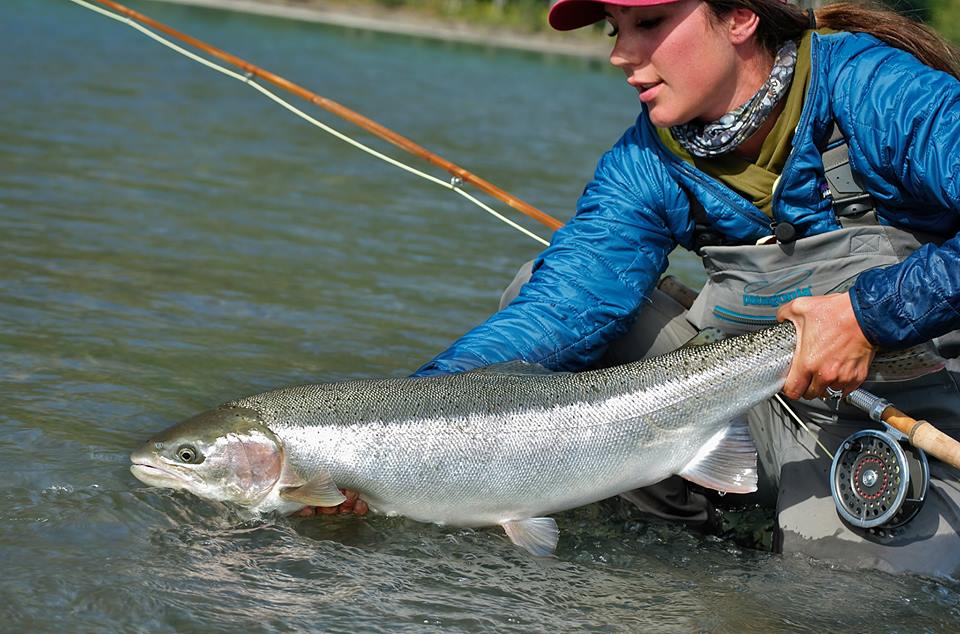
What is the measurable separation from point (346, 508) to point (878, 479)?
1741mm

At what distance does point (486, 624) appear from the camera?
11.7 feet

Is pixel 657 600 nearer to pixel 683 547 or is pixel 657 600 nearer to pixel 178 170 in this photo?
pixel 683 547

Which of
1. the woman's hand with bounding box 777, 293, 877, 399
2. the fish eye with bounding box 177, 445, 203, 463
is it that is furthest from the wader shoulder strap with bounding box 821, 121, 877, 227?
the fish eye with bounding box 177, 445, 203, 463

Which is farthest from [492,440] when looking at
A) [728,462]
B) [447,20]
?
[447,20]

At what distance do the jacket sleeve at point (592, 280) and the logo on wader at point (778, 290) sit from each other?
1.27ft

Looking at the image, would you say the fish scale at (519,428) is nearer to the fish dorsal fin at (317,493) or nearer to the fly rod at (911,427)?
the fish dorsal fin at (317,493)

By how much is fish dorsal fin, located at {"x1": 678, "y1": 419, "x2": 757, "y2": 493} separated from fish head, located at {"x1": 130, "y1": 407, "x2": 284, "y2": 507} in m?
1.35

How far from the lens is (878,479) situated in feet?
13.2

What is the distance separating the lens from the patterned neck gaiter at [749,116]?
4.06 metres

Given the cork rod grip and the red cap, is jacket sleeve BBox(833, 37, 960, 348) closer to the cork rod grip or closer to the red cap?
the cork rod grip

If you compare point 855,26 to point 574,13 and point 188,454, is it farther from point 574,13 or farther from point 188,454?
point 188,454

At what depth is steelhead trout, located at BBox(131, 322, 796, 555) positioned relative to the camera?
3824 millimetres

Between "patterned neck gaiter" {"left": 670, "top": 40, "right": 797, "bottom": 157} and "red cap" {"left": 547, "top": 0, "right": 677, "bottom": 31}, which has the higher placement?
"red cap" {"left": 547, "top": 0, "right": 677, "bottom": 31}

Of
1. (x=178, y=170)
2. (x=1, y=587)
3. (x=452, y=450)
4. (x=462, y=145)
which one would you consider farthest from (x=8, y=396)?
(x=462, y=145)
